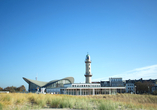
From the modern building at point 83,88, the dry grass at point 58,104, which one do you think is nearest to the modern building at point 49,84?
the modern building at point 83,88

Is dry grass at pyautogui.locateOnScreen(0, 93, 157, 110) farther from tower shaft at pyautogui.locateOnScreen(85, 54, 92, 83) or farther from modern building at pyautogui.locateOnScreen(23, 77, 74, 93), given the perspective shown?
modern building at pyautogui.locateOnScreen(23, 77, 74, 93)

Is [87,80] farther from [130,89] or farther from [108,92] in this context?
[130,89]

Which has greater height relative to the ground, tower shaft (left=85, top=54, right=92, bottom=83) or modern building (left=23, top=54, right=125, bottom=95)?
tower shaft (left=85, top=54, right=92, bottom=83)

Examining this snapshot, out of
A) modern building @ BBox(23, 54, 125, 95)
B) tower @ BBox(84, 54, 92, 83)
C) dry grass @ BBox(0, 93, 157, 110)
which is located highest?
tower @ BBox(84, 54, 92, 83)

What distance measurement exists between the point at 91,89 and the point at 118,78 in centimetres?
2520

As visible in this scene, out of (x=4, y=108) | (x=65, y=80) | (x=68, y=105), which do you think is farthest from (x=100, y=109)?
(x=65, y=80)

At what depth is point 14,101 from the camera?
1648 centimetres

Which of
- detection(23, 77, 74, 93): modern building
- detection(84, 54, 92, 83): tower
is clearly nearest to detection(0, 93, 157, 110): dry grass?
detection(84, 54, 92, 83): tower

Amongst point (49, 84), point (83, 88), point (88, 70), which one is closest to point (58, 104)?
point (83, 88)

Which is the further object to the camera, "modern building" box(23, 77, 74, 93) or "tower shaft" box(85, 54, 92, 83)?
"modern building" box(23, 77, 74, 93)

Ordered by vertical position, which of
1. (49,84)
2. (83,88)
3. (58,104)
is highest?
(58,104)

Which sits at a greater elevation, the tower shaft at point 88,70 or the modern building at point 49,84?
the tower shaft at point 88,70

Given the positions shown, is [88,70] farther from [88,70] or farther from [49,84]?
[49,84]

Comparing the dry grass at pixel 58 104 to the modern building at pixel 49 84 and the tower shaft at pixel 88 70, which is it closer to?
the tower shaft at pixel 88 70
